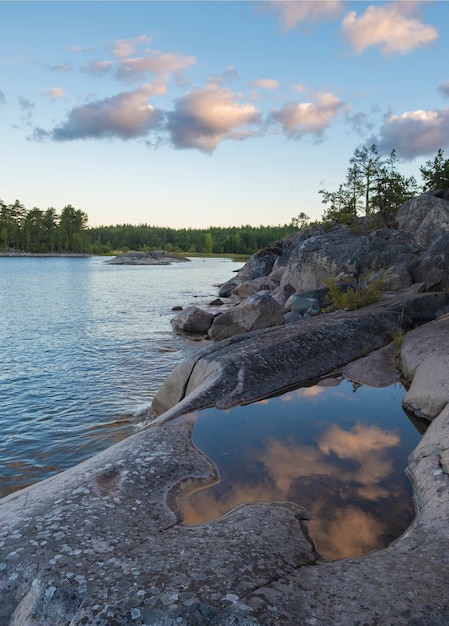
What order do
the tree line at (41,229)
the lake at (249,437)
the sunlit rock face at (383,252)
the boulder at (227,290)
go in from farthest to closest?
the tree line at (41,229)
the boulder at (227,290)
the sunlit rock face at (383,252)
the lake at (249,437)

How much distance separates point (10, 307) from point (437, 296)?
111ft

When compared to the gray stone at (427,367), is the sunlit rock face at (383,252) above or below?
above

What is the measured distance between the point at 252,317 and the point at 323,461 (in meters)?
14.6

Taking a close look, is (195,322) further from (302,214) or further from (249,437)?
(302,214)

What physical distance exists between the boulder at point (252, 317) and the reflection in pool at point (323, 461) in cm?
1113

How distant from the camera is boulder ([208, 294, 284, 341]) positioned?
2123 centimetres

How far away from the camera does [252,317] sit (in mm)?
21375

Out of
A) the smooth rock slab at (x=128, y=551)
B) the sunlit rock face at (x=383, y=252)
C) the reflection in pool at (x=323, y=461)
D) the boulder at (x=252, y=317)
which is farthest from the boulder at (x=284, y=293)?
the smooth rock slab at (x=128, y=551)

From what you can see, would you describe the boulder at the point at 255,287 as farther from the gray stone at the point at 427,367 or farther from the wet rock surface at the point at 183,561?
the wet rock surface at the point at 183,561

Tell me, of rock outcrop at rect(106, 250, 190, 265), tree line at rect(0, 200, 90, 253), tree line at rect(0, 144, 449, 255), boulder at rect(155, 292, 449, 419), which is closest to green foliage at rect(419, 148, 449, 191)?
tree line at rect(0, 144, 449, 255)

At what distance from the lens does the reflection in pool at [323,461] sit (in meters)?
5.41

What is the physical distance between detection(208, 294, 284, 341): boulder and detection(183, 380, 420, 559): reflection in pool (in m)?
11.1

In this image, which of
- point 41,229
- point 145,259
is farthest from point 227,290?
point 41,229

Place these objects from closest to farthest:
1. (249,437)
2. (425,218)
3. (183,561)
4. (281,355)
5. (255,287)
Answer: (183,561), (249,437), (281,355), (425,218), (255,287)
